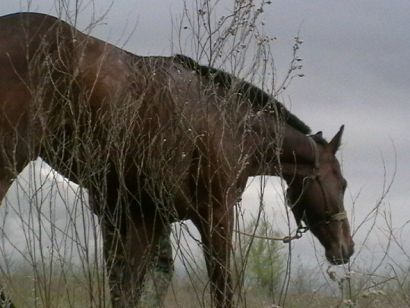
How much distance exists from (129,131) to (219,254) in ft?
3.83

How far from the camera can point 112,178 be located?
22.6 ft

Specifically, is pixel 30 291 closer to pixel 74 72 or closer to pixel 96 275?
pixel 96 275

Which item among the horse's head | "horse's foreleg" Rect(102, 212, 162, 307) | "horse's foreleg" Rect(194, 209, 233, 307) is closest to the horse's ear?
the horse's head

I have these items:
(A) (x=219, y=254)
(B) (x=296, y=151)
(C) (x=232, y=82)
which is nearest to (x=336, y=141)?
(B) (x=296, y=151)

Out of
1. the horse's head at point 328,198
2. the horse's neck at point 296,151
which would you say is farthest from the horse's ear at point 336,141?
the horse's neck at point 296,151

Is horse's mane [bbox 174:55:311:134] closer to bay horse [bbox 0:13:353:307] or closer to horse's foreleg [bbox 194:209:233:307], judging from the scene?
bay horse [bbox 0:13:353:307]

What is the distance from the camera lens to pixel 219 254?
6602 millimetres

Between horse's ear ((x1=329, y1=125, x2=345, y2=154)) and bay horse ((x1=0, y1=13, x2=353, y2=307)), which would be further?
horse's ear ((x1=329, y1=125, x2=345, y2=154))

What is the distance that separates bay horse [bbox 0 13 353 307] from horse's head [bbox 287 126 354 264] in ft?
5.84

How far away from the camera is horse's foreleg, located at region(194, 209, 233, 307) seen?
6152mm

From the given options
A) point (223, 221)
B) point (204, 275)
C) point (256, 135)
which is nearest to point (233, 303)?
point (204, 275)

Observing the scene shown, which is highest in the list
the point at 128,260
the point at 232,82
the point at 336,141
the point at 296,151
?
the point at 336,141

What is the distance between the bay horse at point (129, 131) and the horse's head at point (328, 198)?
1.78m

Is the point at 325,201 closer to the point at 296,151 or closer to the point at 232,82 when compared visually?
the point at 296,151
